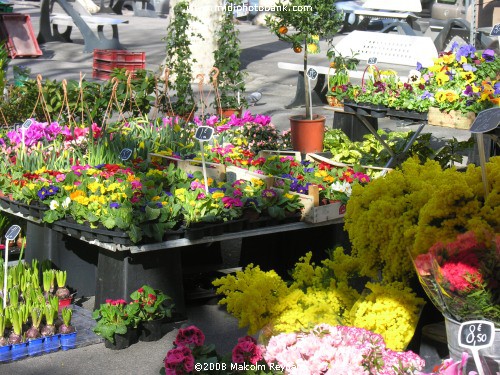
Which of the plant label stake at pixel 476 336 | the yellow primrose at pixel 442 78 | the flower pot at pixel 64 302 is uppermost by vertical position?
the plant label stake at pixel 476 336

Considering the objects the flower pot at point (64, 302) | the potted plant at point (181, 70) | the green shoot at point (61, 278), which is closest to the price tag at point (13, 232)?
the green shoot at point (61, 278)

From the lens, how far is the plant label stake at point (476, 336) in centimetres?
291

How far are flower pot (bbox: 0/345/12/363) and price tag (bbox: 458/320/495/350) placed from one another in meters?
3.26

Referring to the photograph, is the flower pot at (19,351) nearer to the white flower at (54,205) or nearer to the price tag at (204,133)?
the white flower at (54,205)

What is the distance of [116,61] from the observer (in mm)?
13781

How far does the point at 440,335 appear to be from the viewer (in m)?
3.75

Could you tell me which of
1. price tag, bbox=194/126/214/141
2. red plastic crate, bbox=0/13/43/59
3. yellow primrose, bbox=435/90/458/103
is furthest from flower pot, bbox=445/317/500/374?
red plastic crate, bbox=0/13/43/59

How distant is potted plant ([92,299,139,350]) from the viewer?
5.47 meters

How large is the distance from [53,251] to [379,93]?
3054 mm

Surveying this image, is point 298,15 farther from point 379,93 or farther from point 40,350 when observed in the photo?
point 40,350

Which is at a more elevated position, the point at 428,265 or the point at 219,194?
the point at 428,265

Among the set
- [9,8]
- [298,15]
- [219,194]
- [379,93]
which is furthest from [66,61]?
[219,194]

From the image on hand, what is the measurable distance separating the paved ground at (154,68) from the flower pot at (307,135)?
1502 millimetres

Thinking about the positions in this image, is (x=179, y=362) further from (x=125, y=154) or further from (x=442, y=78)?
(x=442, y=78)
